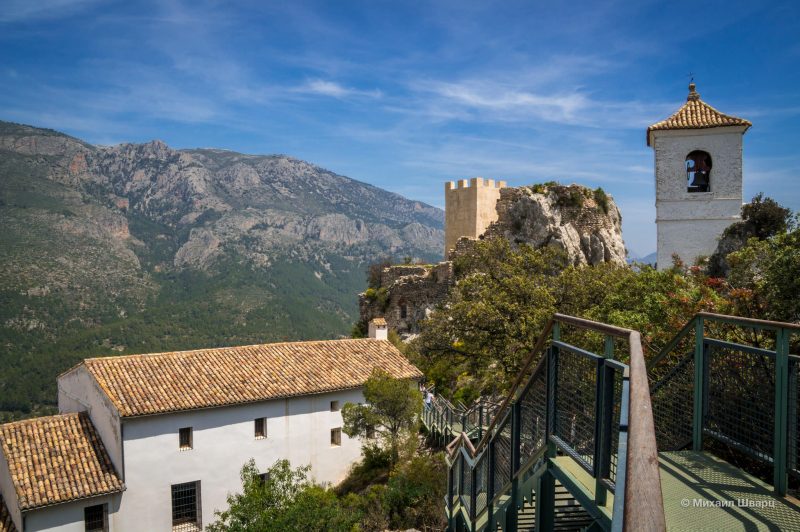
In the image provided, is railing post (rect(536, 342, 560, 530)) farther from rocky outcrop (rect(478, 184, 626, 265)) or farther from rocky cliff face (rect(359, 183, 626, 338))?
rocky outcrop (rect(478, 184, 626, 265))

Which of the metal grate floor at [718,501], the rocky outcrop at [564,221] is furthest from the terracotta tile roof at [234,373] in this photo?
the metal grate floor at [718,501]

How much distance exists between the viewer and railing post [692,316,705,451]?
508 centimetres

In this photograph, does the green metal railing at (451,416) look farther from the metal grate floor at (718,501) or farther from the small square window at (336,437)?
the metal grate floor at (718,501)

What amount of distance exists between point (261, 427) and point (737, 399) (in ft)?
65.7

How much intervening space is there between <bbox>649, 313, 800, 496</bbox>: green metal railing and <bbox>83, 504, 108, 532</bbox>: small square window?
18974mm

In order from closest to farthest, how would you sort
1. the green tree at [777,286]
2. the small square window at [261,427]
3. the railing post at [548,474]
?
the railing post at [548,474] < the green tree at [777,286] < the small square window at [261,427]

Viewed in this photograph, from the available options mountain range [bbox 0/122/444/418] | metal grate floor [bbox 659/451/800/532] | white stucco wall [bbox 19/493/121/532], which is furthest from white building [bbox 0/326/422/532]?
mountain range [bbox 0/122/444/418]

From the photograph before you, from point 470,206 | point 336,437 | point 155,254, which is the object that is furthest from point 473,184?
point 155,254

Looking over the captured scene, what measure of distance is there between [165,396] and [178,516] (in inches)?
168

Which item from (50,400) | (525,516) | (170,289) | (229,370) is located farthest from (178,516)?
(170,289)

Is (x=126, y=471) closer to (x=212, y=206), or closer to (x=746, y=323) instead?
(x=746, y=323)

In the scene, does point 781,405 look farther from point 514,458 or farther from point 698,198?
point 698,198

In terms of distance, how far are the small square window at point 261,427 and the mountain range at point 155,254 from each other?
70006 mm

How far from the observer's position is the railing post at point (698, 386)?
508 centimetres
